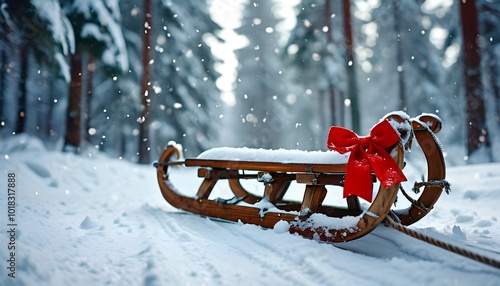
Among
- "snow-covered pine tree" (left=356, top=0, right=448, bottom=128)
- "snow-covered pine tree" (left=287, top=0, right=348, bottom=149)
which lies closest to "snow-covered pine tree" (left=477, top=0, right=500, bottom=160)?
"snow-covered pine tree" (left=356, top=0, right=448, bottom=128)

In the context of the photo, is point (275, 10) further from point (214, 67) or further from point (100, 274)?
point (100, 274)

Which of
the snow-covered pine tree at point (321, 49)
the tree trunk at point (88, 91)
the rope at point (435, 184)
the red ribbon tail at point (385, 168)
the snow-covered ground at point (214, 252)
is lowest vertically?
the snow-covered ground at point (214, 252)

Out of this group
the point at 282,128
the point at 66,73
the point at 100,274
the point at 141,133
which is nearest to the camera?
the point at 100,274

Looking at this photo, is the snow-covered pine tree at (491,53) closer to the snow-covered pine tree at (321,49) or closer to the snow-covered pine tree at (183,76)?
the snow-covered pine tree at (321,49)

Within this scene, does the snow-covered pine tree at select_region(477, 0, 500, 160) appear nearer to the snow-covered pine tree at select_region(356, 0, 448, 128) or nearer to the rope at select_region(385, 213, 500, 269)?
the snow-covered pine tree at select_region(356, 0, 448, 128)

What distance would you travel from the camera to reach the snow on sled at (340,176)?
270cm

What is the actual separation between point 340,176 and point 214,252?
4.92 ft

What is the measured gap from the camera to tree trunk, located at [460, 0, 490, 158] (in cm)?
891

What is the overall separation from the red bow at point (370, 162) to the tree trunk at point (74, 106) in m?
10.3

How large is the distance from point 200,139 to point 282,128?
23.6 ft

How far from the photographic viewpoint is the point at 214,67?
55.5 feet

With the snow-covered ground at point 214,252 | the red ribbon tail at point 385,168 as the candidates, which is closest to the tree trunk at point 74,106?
the snow-covered ground at point 214,252

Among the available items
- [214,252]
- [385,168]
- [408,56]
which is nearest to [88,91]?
[214,252]

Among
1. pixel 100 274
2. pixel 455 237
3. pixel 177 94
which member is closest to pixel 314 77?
pixel 177 94
